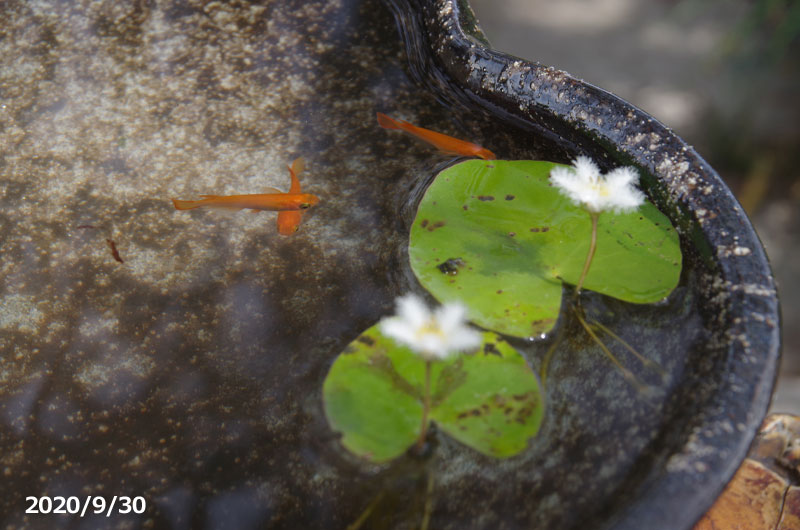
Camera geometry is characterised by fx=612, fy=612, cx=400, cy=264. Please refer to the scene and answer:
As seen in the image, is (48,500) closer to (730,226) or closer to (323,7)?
(730,226)

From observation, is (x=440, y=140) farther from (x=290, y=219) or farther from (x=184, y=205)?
(x=184, y=205)

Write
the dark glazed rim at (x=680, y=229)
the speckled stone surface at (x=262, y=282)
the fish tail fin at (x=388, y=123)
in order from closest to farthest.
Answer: the dark glazed rim at (x=680, y=229)
the speckled stone surface at (x=262, y=282)
the fish tail fin at (x=388, y=123)

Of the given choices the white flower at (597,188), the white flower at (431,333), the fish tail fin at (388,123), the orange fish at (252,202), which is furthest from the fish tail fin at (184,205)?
the white flower at (597,188)

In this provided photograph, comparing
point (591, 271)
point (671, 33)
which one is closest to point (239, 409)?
point (591, 271)

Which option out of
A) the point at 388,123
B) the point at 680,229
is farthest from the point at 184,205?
the point at 680,229

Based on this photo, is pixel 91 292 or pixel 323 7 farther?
pixel 323 7

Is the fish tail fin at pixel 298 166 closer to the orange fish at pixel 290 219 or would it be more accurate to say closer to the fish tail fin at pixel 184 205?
the orange fish at pixel 290 219

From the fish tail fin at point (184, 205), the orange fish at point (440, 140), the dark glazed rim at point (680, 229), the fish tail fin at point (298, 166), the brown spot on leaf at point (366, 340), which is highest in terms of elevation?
the dark glazed rim at point (680, 229)

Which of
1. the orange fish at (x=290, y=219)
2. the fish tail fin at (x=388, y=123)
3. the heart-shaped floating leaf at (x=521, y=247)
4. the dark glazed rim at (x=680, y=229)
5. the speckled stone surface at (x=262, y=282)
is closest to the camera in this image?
the dark glazed rim at (x=680, y=229)
